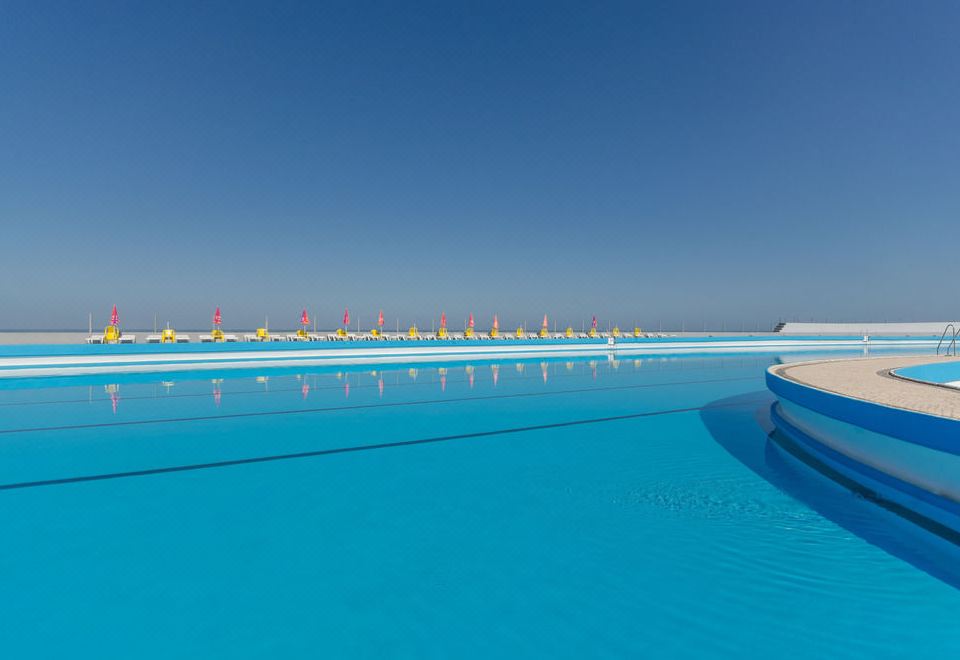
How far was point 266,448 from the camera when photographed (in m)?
4.95

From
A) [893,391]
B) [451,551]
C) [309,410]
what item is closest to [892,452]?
[893,391]

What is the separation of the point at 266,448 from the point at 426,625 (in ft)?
11.5

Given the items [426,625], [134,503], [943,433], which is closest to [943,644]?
[943,433]

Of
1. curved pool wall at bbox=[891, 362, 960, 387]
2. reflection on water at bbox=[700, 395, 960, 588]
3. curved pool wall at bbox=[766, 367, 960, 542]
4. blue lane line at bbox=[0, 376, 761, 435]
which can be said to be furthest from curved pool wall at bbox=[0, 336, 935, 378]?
curved pool wall at bbox=[766, 367, 960, 542]

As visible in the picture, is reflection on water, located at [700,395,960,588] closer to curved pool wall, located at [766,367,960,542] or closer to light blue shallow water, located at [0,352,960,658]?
light blue shallow water, located at [0,352,960,658]

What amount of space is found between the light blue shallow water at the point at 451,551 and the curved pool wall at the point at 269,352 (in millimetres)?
9995

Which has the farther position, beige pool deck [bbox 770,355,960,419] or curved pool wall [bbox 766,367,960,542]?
beige pool deck [bbox 770,355,960,419]

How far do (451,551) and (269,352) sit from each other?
1593 centimetres

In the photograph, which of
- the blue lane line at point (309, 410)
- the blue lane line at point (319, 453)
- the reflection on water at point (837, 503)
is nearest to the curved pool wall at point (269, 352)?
the blue lane line at point (309, 410)

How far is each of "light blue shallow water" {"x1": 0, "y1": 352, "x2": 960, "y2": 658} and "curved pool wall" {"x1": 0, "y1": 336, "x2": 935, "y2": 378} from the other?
Result: 394 inches

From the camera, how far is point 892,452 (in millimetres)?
3352

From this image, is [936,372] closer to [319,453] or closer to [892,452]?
[892,452]

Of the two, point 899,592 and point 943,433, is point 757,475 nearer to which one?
point 943,433

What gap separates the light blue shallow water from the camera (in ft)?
6.29
